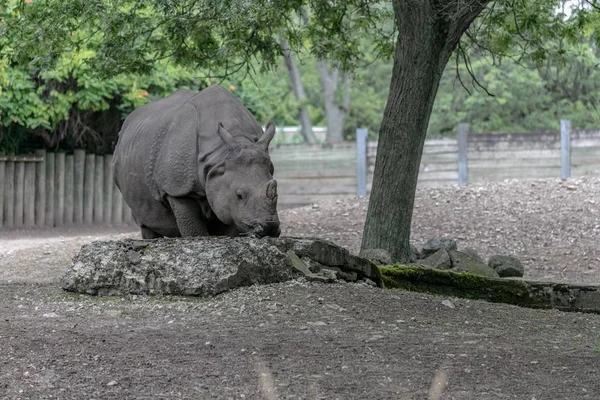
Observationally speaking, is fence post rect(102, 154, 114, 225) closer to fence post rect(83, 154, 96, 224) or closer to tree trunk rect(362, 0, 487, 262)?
fence post rect(83, 154, 96, 224)

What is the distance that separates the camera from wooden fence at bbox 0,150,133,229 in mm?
20922

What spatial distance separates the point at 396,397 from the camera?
5.54 meters

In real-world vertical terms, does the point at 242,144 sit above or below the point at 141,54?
below

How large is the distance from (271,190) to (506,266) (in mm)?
3811

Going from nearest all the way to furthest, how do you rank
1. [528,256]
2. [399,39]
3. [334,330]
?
[334,330] → [399,39] → [528,256]

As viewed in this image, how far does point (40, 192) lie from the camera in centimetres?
2147

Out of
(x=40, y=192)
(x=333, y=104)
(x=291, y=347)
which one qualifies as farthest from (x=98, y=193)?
(x=333, y=104)

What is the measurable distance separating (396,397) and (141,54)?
8415 millimetres

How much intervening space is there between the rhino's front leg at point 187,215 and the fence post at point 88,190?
43.3ft

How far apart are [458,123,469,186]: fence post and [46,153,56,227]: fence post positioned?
28.5ft

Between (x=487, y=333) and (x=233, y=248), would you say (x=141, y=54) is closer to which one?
(x=233, y=248)

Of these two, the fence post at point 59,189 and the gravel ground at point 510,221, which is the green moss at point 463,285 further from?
the fence post at point 59,189

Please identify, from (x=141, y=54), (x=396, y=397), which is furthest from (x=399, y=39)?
(x=396, y=397)

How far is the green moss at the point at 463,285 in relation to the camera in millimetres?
9117
